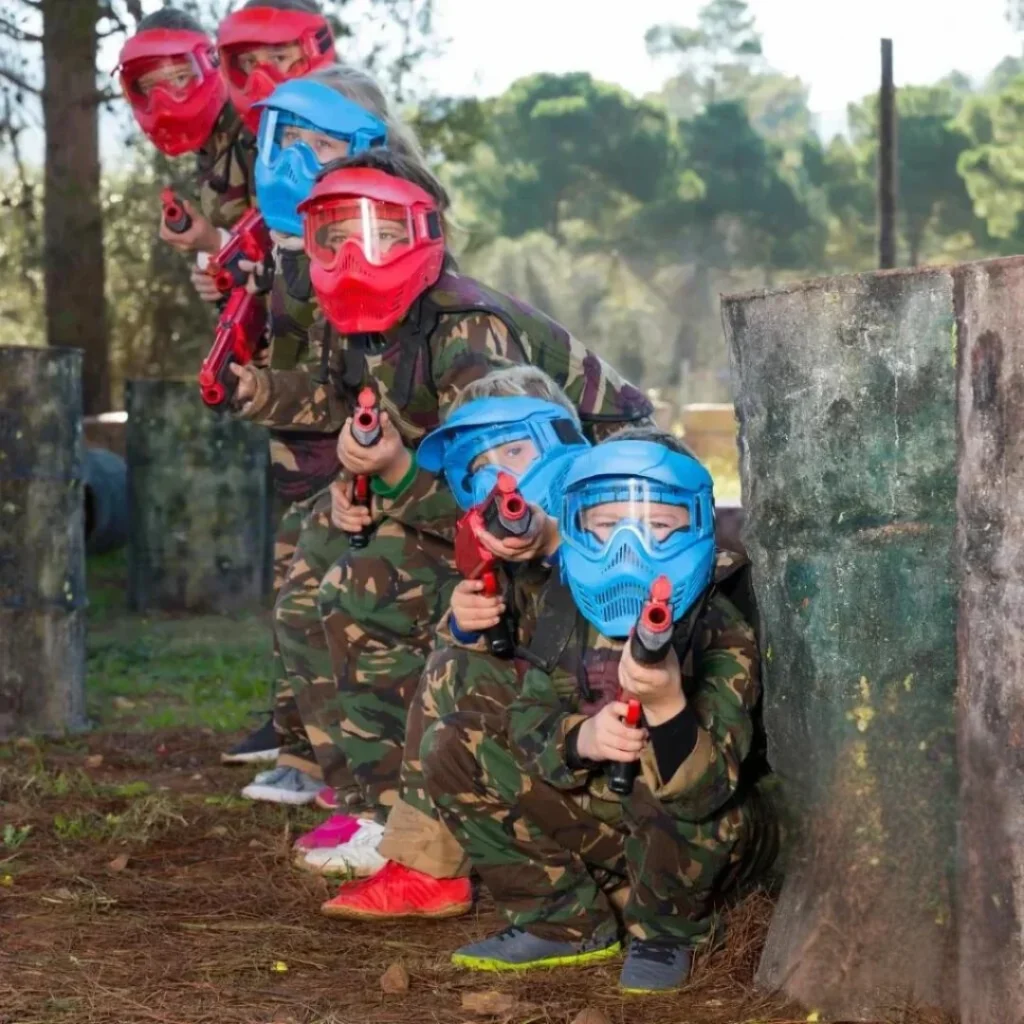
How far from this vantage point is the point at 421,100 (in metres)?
12.2

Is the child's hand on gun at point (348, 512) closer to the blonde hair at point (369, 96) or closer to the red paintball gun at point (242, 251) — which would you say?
the blonde hair at point (369, 96)

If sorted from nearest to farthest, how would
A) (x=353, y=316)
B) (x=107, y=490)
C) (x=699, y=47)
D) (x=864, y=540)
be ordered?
(x=864, y=540)
(x=353, y=316)
(x=107, y=490)
(x=699, y=47)

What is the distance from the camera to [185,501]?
9477 millimetres

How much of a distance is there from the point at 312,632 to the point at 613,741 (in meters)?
1.67

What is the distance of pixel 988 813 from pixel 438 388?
70.3 inches

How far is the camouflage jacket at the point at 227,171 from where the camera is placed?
5371 millimetres

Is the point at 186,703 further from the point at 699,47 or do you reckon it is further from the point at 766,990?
the point at 699,47

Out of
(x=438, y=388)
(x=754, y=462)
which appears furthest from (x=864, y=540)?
(x=438, y=388)

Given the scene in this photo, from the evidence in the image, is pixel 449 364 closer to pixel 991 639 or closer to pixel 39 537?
pixel 991 639

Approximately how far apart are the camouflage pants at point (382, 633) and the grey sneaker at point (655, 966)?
106 cm

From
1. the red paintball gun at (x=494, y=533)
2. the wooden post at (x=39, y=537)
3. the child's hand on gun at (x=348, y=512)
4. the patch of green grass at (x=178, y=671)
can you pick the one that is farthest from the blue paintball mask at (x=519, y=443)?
the patch of green grass at (x=178, y=671)

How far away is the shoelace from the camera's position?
11.0ft

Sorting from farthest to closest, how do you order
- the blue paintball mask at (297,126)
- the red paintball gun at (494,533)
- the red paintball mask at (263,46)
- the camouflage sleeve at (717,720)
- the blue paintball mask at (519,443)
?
the red paintball mask at (263,46) → the blue paintball mask at (297,126) → the blue paintball mask at (519,443) → the red paintball gun at (494,533) → the camouflage sleeve at (717,720)

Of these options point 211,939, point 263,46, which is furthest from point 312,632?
point 263,46
